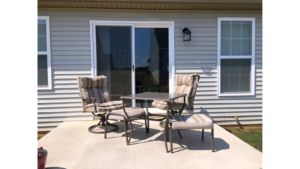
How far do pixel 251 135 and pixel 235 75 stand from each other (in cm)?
135

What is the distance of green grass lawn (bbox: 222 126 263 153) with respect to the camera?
3186 mm

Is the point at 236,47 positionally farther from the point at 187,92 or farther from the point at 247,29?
the point at 187,92

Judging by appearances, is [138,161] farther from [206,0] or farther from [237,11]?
[237,11]

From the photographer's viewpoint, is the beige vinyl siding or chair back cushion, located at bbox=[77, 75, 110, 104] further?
the beige vinyl siding

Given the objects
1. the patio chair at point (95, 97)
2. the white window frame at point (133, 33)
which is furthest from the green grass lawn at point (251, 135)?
the patio chair at point (95, 97)

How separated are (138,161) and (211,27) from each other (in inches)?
129

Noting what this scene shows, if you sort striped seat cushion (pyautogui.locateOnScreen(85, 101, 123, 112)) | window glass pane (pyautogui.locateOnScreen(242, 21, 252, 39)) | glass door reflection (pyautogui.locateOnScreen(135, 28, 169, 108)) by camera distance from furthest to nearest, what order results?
Answer: glass door reflection (pyautogui.locateOnScreen(135, 28, 169, 108))
window glass pane (pyautogui.locateOnScreen(242, 21, 252, 39))
striped seat cushion (pyautogui.locateOnScreen(85, 101, 123, 112))

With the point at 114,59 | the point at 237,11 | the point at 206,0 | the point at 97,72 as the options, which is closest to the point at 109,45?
the point at 114,59

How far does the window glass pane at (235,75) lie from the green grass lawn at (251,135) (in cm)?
88

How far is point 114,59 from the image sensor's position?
4070 millimetres

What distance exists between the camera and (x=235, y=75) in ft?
Result: 13.7

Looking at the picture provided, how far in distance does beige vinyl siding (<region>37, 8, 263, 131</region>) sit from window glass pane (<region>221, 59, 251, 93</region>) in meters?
0.19

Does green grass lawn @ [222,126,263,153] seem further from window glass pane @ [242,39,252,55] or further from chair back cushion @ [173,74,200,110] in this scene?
window glass pane @ [242,39,252,55]

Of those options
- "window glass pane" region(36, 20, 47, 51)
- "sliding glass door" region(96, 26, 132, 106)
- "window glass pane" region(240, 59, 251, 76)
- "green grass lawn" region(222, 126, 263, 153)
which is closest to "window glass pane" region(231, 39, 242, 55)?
"window glass pane" region(240, 59, 251, 76)
